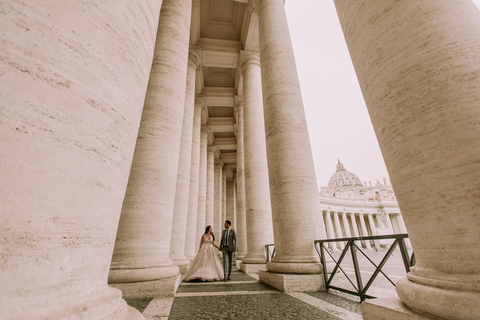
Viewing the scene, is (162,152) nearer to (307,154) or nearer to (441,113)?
(307,154)

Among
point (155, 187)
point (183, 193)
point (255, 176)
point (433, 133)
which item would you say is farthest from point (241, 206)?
point (433, 133)

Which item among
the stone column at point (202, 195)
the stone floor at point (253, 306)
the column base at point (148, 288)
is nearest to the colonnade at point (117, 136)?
the stone floor at point (253, 306)

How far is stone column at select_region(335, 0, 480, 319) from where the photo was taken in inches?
147

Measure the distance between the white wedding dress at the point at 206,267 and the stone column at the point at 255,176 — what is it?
3638mm

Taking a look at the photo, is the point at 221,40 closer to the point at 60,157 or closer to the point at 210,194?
the point at 210,194

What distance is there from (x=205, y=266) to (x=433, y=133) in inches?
636

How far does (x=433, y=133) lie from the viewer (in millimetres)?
4215

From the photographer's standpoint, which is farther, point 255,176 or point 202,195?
point 202,195

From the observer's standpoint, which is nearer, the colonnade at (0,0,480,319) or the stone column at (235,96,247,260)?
the colonnade at (0,0,480,319)

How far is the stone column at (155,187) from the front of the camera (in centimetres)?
972

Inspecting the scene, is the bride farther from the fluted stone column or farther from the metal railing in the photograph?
the fluted stone column

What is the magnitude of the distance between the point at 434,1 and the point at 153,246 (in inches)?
476

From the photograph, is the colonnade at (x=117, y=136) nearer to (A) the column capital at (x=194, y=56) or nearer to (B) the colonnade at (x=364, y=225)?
(A) the column capital at (x=194, y=56)

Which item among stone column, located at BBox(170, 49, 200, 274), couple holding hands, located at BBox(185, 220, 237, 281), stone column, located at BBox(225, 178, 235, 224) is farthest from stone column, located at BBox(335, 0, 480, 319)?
stone column, located at BBox(225, 178, 235, 224)
